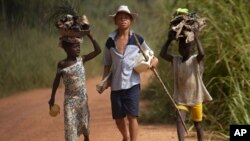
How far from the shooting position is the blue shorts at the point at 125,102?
19.1 ft

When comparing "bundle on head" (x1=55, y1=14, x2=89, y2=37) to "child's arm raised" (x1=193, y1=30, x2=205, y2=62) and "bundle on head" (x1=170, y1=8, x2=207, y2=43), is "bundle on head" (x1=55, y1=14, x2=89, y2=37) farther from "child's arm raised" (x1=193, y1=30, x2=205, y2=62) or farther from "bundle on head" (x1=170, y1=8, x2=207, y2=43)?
"child's arm raised" (x1=193, y1=30, x2=205, y2=62)

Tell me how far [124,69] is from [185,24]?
796 millimetres

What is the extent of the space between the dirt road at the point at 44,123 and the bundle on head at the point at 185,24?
5.88 ft

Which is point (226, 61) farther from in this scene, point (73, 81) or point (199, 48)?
point (73, 81)

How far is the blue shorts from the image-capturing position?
582 cm

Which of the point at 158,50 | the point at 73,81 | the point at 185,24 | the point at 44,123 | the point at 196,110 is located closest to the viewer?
the point at 73,81

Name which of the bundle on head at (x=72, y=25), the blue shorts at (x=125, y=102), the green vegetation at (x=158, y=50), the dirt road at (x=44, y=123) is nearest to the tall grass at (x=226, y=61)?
the green vegetation at (x=158, y=50)

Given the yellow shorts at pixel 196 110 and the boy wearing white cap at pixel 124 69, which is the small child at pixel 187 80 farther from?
the boy wearing white cap at pixel 124 69

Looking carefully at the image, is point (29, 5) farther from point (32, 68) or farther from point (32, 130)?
point (32, 130)

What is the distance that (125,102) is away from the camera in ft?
19.2

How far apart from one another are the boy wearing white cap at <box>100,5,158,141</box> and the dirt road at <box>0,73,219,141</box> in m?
1.24

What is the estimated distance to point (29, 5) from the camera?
12.0 metres

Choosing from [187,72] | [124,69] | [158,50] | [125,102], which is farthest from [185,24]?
[158,50]

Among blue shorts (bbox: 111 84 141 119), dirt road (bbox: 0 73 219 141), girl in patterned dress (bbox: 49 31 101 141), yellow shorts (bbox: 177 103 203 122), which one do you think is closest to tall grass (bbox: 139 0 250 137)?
dirt road (bbox: 0 73 219 141)
